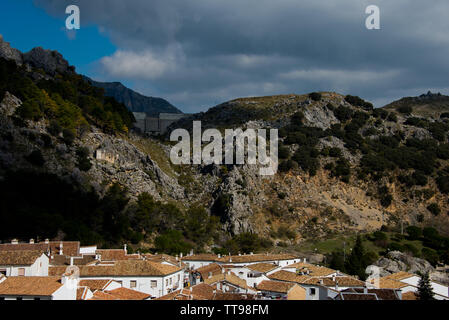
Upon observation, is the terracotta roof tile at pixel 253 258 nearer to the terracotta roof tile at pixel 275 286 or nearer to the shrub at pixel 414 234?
the terracotta roof tile at pixel 275 286

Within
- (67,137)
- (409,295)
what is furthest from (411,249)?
(67,137)

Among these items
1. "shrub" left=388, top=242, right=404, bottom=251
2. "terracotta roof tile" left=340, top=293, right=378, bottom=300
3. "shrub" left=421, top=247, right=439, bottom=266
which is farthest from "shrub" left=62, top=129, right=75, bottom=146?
"shrub" left=421, top=247, right=439, bottom=266

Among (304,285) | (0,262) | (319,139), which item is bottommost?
(304,285)

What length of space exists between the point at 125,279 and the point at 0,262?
27.5 feet

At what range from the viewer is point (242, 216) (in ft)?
243

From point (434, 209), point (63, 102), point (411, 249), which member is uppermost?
point (63, 102)

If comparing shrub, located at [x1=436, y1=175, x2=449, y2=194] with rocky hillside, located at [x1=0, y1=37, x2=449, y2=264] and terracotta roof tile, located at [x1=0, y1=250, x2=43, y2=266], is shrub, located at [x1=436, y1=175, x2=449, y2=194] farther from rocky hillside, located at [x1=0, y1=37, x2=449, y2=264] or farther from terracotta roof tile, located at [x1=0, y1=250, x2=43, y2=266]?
terracotta roof tile, located at [x1=0, y1=250, x2=43, y2=266]

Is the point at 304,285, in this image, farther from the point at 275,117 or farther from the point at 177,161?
the point at 275,117

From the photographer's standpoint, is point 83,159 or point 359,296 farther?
point 83,159

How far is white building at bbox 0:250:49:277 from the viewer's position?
29.8 metres

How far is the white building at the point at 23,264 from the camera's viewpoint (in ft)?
97.8

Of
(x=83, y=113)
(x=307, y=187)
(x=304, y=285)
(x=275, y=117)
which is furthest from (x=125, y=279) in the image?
(x=275, y=117)

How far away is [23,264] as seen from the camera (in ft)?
98.1

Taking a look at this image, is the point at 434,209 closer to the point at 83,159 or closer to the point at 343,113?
the point at 343,113
